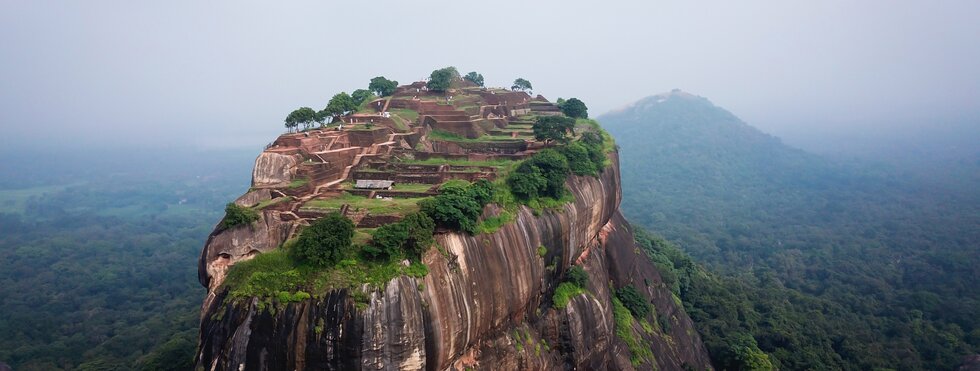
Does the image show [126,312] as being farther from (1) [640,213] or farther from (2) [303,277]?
(1) [640,213]

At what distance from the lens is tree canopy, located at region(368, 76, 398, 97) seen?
4719 centimetres

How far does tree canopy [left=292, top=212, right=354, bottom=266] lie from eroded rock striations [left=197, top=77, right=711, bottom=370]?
125cm

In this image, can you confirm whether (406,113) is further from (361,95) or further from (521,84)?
(521,84)

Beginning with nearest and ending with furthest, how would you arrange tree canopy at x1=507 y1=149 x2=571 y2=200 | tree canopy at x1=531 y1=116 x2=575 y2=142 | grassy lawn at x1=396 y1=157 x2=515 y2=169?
tree canopy at x1=507 y1=149 x2=571 y2=200, grassy lawn at x1=396 y1=157 x2=515 y2=169, tree canopy at x1=531 y1=116 x2=575 y2=142

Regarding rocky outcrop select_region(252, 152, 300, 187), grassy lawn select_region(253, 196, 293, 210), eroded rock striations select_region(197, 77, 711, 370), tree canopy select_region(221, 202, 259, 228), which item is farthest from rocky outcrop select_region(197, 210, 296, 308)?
rocky outcrop select_region(252, 152, 300, 187)

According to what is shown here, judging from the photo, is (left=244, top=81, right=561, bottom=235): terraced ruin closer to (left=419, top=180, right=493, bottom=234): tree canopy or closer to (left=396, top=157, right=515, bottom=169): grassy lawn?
(left=396, top=157, right=515, bottom=169): grassy lawn

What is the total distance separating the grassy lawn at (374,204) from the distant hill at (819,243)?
27.4 meters

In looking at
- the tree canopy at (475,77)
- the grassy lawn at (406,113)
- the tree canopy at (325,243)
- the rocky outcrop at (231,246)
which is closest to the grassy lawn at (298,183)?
the rocky outcrop at (231,246)

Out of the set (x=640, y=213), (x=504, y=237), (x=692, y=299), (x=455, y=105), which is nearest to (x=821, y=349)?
(x=692, y=299)

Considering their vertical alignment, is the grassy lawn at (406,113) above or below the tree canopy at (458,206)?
above

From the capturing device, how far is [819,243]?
76.1 m

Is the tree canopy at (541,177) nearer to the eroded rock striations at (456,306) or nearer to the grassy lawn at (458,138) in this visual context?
the eroded rock striations at (456,306)

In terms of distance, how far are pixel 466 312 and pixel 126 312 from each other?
Answer: 5580cm

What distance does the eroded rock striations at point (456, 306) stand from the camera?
1587cm
